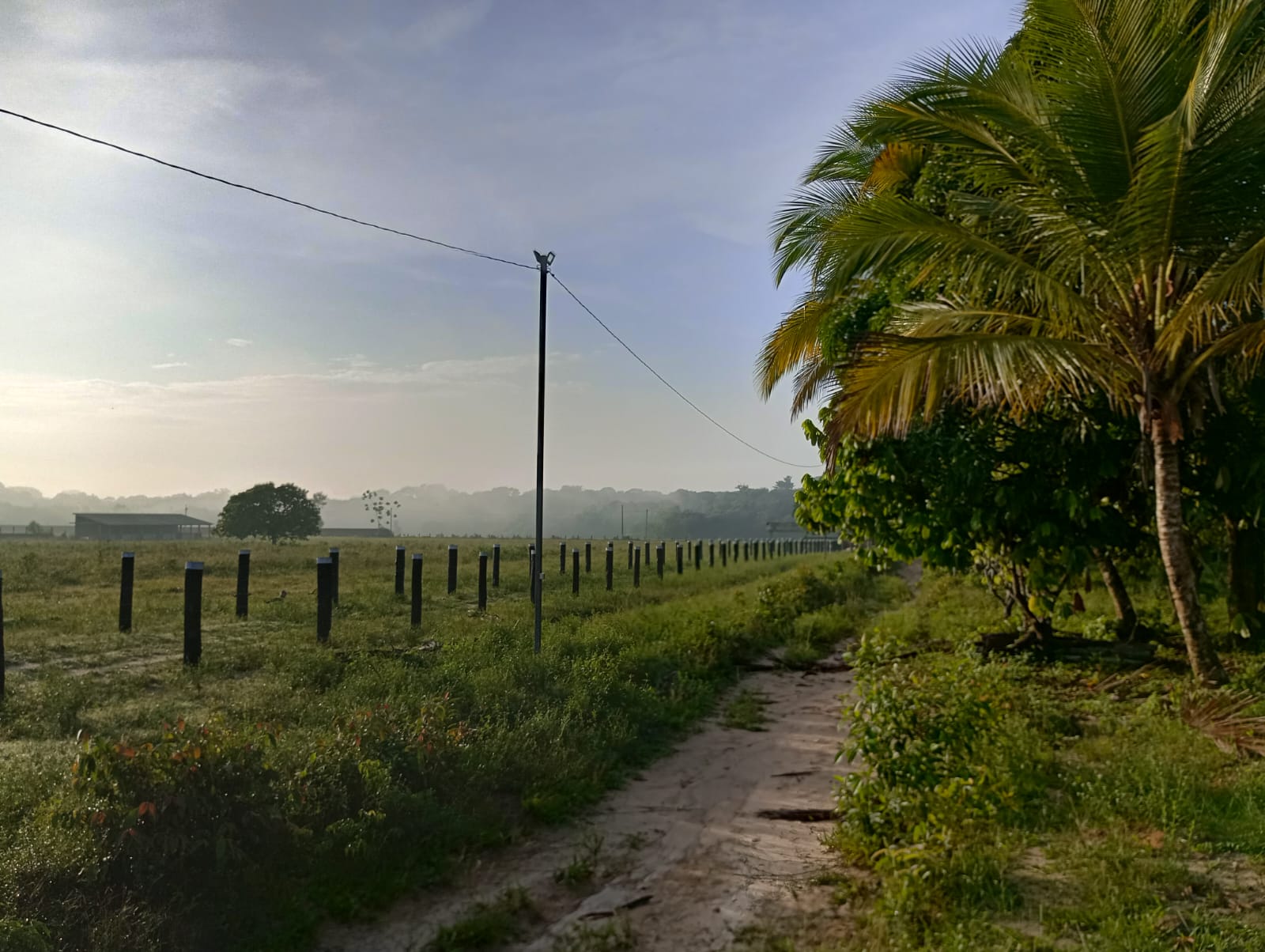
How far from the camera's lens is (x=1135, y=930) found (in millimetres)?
3562

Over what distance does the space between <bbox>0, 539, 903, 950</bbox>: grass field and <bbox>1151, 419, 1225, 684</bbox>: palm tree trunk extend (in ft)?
14.9

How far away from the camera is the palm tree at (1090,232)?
6402 millimetres

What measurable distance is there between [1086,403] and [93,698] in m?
9.82

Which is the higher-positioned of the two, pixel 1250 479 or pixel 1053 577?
pixel 1250 479

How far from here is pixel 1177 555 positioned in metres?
7.16

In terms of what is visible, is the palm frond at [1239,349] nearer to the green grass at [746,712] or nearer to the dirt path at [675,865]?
the dirt path at [675,865]

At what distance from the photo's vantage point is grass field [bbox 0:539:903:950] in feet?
13.3

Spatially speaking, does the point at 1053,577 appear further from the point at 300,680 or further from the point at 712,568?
the point at 712,568

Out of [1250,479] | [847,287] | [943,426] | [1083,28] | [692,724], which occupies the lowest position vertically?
[692,724]

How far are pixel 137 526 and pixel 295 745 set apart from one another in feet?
269

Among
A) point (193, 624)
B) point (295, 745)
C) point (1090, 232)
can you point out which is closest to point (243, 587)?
point (193, 624)

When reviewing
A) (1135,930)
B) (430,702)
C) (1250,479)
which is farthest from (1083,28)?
(430,702)

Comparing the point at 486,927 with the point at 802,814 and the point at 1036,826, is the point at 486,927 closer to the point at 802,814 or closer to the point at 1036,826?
the point at 802,814

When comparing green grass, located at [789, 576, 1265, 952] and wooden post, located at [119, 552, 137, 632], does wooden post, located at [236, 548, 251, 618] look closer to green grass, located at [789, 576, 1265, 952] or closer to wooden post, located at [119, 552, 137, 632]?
wooden post, located at [119, 552, 137, 632]
